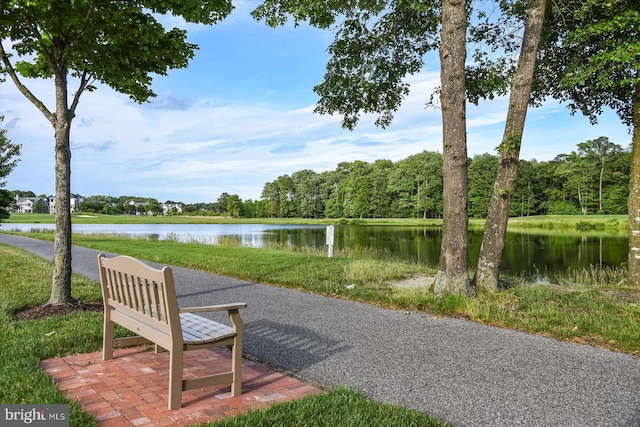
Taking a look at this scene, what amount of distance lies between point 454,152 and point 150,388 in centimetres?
543

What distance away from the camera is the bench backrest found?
3074 millimetres

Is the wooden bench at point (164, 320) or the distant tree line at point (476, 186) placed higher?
the distant tree line at point (476, 186)

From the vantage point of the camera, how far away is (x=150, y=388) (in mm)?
3486

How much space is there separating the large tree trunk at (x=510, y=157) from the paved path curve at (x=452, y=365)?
6.60 ft

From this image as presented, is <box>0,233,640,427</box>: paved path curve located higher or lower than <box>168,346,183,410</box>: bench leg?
lower

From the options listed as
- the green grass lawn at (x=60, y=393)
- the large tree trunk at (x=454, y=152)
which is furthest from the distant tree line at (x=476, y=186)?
the green grass lawn at (x=60, y=393)

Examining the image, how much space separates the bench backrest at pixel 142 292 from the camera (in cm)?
307

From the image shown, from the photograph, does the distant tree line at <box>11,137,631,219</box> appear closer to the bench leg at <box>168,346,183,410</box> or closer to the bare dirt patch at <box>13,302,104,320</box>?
the bare dirt patch at <box>13,302,104,320</box>

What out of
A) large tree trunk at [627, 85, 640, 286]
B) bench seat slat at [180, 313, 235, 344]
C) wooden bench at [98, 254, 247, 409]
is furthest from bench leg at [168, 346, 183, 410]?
large tree trunk at [627, 85, 640, 286]

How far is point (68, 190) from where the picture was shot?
632 centimetres

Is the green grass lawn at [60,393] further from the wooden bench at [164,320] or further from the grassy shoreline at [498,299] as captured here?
the grassy shoreline at [498,299]

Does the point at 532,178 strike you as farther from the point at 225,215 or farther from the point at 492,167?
the point at 225,215

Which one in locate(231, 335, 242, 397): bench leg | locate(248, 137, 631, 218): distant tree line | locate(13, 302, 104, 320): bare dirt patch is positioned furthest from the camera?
locate(248, 137, 631, 218): distant tree line

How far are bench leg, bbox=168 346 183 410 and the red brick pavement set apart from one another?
5 centimetres
